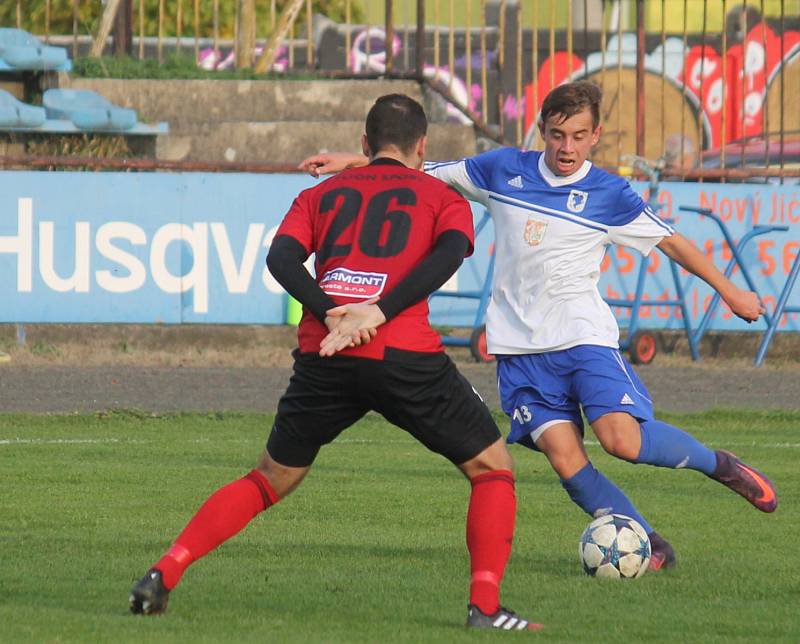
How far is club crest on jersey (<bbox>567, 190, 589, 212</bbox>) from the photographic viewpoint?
7.06m

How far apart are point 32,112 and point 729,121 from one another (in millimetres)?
20051

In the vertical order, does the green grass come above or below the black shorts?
below

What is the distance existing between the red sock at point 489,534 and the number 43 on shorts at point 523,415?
4.33 ft

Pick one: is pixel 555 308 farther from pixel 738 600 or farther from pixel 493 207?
pixel 738 600

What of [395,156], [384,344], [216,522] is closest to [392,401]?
[384,344]

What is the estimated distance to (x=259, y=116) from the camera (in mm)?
20516

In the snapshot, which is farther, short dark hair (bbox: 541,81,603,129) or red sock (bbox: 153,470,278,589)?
short dark hair (bbox: 541,81,603,129)

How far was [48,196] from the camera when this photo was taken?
53.3 feet

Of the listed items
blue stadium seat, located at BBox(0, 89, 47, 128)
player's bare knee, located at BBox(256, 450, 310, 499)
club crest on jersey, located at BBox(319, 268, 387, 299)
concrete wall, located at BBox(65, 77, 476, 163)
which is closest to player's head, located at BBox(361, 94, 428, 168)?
club crest on jersey, located at BBox(319, 268, 387, 299)

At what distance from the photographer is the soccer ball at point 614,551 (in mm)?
6719

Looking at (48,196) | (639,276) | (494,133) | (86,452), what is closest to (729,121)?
(494,133)

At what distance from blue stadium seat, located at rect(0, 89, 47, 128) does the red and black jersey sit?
13.2m

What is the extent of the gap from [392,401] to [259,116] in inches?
601

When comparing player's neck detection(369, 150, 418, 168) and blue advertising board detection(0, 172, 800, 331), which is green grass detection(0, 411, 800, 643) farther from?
blue advertising board detection(0, 172, 800, 331)
